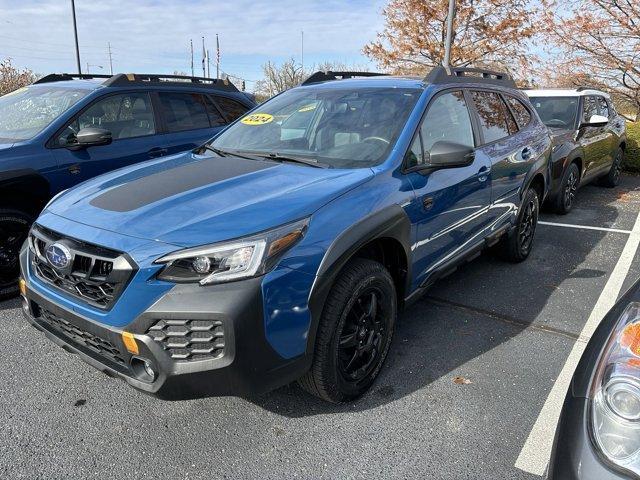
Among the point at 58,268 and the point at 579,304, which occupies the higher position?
the point at 58,268

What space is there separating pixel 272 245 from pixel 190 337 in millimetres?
509

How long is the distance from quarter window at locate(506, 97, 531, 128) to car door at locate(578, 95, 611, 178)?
269 centimetres

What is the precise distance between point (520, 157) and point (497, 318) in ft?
5.11

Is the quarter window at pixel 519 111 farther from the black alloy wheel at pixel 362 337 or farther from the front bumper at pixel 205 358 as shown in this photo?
the front bumper at pixel 205 358

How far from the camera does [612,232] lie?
6.27m

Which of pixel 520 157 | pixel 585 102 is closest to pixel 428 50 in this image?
pixel 585 102

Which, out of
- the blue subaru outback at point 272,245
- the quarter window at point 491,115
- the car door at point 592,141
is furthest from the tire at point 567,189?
the blue subaru outback at point 272,245

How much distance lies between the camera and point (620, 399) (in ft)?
4.58

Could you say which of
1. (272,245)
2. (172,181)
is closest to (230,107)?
(172,181)

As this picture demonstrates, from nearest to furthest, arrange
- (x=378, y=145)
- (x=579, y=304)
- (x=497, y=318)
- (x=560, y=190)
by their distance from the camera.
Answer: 1. (x=378, y=145)
2. (x=497, y=318)
3. (x=579, y=304)
4. (x=560, y=190)

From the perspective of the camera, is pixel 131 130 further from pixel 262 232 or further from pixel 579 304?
pixel 579 304

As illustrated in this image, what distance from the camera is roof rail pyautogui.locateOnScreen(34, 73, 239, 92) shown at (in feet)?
15.8

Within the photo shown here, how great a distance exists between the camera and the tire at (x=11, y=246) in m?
3.83

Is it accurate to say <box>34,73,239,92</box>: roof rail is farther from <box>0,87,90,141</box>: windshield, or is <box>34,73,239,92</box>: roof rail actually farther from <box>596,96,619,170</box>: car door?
<box>596,96,619,170</box>: car door
